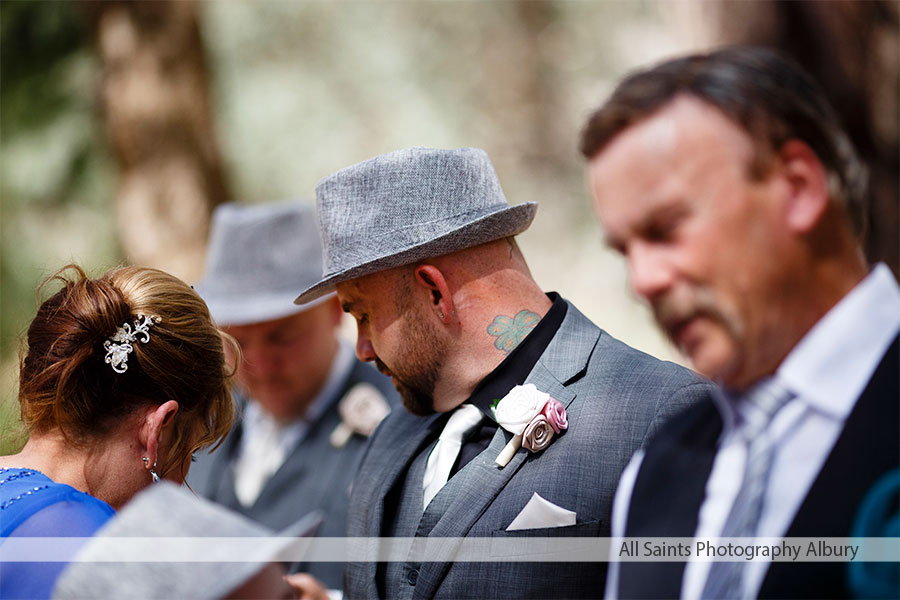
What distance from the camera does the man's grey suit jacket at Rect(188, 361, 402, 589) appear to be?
3.88m

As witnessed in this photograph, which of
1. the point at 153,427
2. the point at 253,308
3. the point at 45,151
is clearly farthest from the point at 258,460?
the point at 45,151

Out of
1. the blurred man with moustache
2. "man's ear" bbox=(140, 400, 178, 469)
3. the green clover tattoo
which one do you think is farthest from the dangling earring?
the blurred man with moustache

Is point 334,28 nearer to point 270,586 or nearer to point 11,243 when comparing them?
point 11,243

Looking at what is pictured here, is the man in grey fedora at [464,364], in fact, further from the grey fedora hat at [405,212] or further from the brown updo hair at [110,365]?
the brown updo hair at [110,365]

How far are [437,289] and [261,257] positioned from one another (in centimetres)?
203

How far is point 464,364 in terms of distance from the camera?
253cm

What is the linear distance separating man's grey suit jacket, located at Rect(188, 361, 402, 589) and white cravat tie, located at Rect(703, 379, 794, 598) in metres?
2.47

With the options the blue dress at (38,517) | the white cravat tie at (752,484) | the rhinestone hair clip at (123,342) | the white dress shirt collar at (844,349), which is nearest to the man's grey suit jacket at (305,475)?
the rhinestone hair clip at (123,342)

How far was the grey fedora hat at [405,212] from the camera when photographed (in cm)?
245

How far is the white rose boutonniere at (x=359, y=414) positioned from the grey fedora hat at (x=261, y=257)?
1.68 feet

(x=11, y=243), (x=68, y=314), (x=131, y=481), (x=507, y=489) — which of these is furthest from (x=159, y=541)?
(x=11, y=243)

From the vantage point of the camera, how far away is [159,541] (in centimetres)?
150

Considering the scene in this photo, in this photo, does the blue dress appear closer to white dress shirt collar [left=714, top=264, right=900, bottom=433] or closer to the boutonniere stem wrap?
the boutonniere stem wrap

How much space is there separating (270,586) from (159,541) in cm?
21
